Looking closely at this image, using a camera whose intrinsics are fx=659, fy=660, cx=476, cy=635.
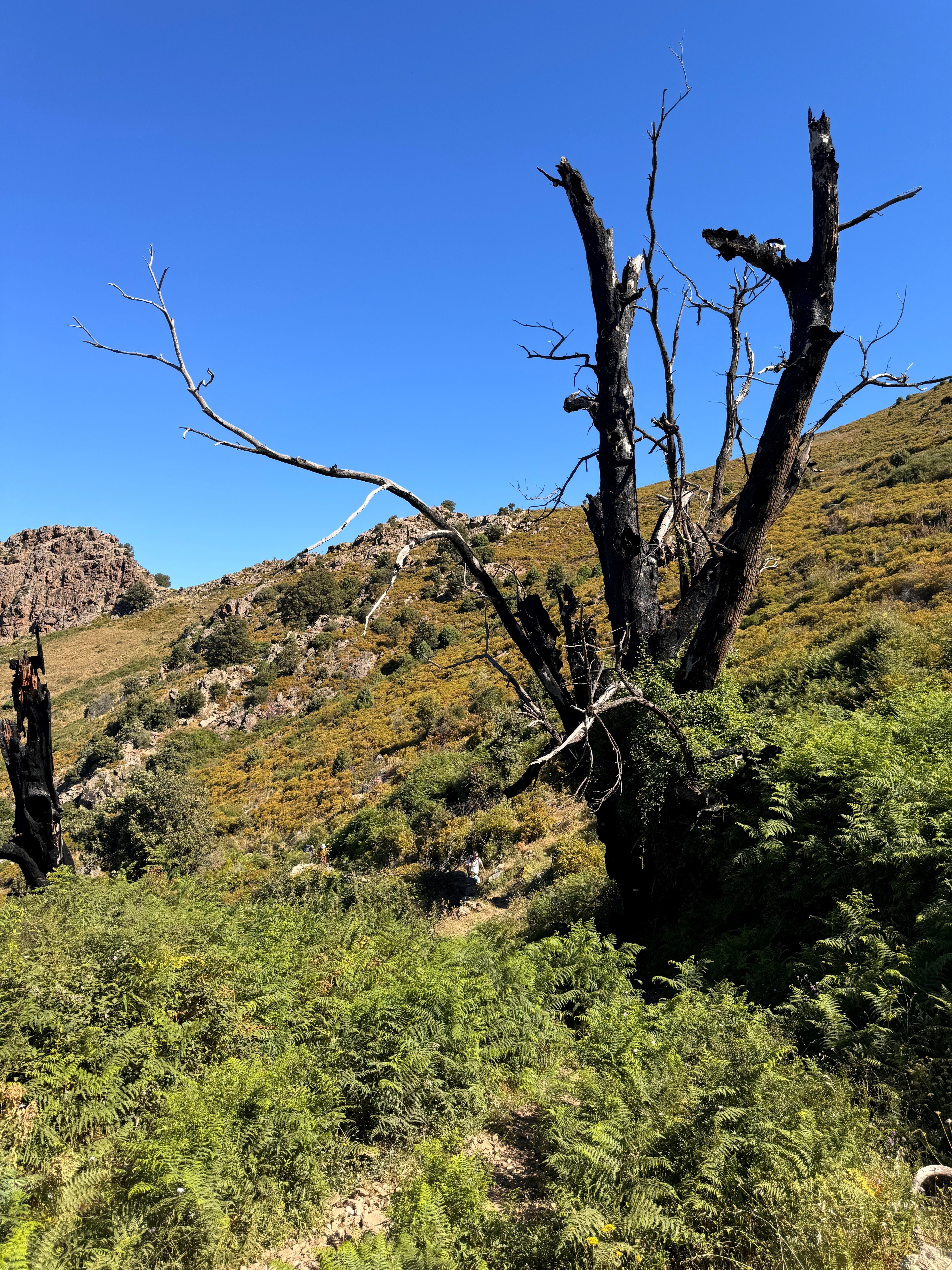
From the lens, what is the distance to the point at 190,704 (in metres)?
35.9

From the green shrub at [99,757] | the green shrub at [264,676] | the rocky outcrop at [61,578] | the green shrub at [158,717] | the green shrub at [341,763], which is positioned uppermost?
the rocky outcrop at [61,578]

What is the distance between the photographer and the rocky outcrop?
251 ft

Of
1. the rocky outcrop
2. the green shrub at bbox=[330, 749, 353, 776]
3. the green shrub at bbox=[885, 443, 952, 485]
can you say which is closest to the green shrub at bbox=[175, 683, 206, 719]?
the green shrub at bbox=[330, 749, 353, 776]

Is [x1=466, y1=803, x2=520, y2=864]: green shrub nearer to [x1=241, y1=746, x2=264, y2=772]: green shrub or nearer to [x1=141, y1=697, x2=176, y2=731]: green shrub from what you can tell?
[x1=241, y1=746, x2=264, y2=772]: green shrub

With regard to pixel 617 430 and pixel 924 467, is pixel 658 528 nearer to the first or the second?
A: pixel 617 430

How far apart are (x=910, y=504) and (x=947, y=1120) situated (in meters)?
23.5

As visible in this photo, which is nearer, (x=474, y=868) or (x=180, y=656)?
(x=474, y=868)

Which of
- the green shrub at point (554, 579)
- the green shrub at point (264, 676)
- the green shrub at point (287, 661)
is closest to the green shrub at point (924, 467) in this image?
the green shrub at point (554, 579)

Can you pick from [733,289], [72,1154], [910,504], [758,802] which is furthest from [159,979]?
[910,504]

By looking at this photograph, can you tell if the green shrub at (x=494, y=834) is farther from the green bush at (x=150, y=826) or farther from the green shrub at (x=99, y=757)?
the green shrub at (x=99, y=757)

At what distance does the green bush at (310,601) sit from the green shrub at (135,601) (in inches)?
1334

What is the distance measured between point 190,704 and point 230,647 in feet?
20.2

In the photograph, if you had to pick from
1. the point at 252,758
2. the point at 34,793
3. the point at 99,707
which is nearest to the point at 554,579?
the point at 252,758

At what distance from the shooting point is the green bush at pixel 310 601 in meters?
44.0
